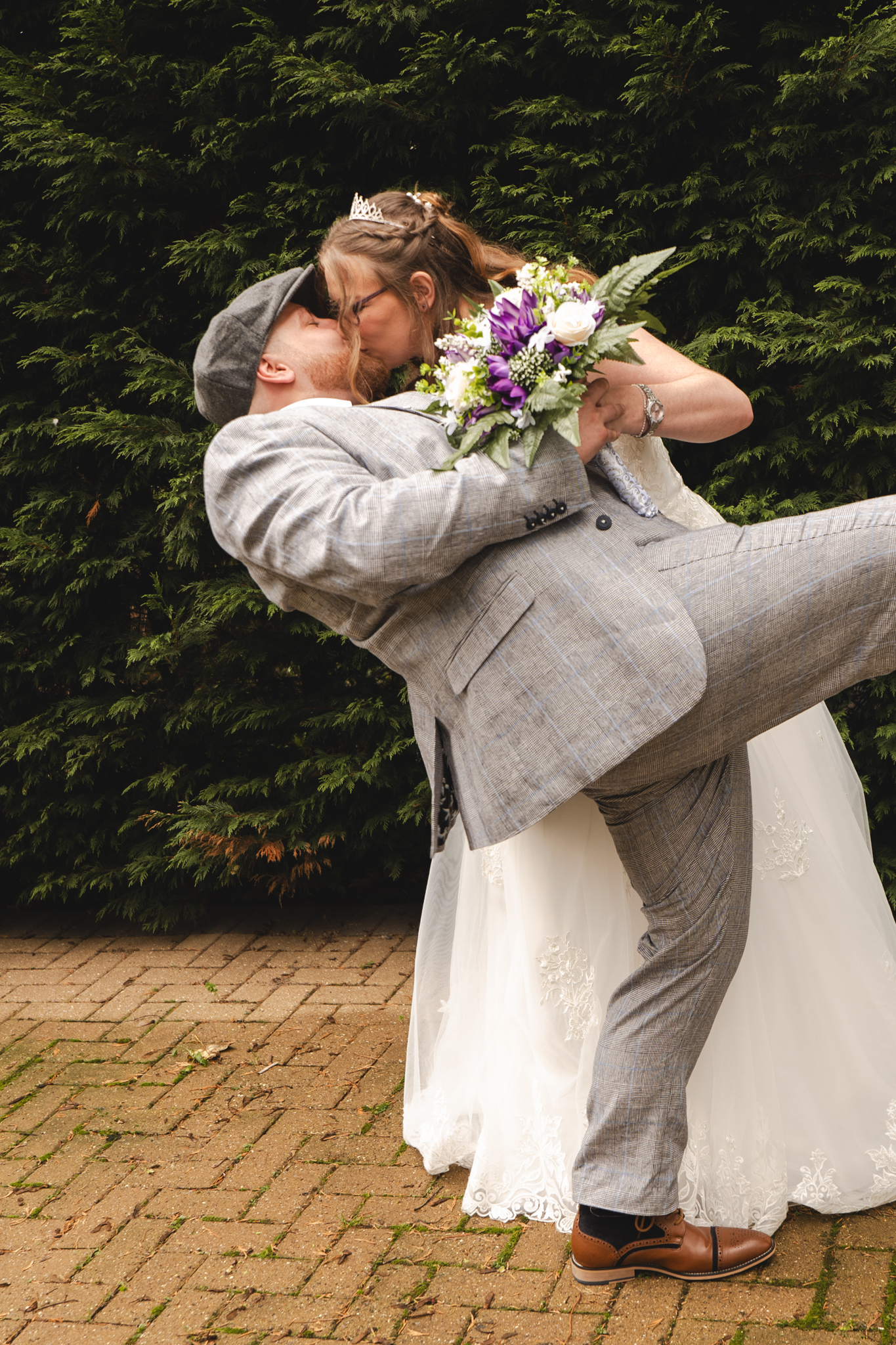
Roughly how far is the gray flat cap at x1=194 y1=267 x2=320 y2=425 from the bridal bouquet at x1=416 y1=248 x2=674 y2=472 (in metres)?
0.55

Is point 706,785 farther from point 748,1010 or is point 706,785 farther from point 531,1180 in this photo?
point 531,1180

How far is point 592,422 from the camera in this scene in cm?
209

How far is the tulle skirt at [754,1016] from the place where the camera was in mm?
2531

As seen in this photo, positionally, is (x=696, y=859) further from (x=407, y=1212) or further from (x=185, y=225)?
(x=185, y=225)

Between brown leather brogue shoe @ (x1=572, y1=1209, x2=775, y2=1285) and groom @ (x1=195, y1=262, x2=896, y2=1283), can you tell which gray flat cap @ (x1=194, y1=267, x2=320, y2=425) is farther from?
brown leather brogue shoe @ (x1=572, y1=1209, x2=775, y2=1285)

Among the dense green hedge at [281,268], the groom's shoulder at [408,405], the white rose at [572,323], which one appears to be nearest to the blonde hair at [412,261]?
the groom's shoulder at [408,405]

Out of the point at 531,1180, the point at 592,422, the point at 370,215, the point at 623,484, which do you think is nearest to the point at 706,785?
the point at 623,484

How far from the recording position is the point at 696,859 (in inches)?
87.7

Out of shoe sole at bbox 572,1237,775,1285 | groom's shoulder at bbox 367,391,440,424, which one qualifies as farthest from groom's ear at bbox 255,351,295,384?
shoe sole at bbox 572,1237,775,1285

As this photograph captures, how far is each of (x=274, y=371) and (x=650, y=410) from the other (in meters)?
0.81

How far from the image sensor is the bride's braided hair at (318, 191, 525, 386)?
2.46 meters

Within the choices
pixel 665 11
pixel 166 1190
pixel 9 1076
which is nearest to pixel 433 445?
pixel 166 1190

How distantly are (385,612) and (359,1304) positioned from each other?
1.48m

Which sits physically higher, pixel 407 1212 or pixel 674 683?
pixel 674 683
